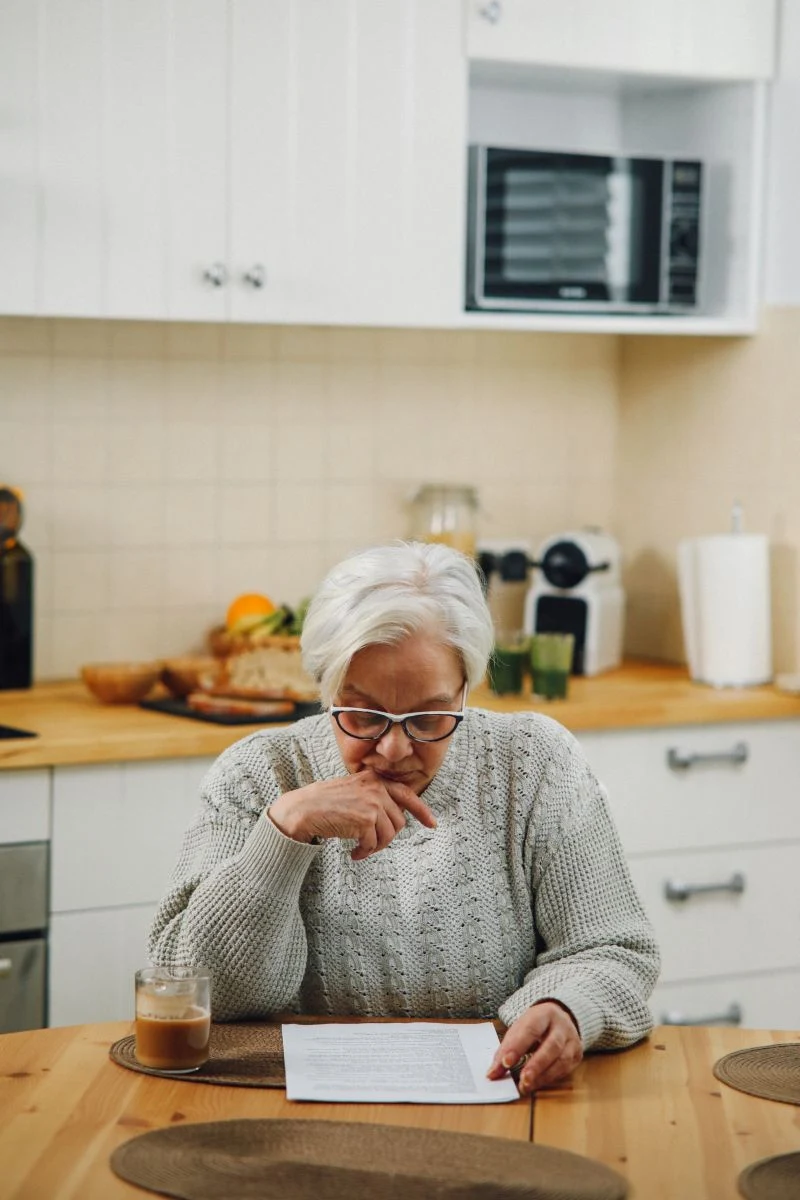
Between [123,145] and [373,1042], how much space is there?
1776mm

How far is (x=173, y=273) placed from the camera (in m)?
2.93

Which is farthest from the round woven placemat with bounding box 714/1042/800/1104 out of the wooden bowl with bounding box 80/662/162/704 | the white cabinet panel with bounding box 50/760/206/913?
the wooden bowl with bounding box 80/662/162/704

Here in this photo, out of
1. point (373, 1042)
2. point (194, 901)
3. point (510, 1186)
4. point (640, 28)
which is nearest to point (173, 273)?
point (640, 28)

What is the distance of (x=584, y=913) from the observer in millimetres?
1902

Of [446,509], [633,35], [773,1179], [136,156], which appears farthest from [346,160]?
[773,1179]

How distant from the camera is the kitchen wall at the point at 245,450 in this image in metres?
3.28

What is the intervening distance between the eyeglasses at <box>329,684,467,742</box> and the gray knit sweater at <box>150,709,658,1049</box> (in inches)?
5.6

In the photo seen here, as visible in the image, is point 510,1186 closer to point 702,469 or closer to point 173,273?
point 173,273

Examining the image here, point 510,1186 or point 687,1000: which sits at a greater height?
point 510,1186

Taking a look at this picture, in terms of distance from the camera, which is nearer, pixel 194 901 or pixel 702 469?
pixel 194 901

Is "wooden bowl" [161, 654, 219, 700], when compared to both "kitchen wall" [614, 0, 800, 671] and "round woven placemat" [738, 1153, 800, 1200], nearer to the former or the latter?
"kitchen wall" [614, 0, 800, 671]

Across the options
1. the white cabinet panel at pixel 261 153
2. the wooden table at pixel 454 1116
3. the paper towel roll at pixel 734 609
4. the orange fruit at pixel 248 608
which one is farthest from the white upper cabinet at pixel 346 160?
the wooden table at pixel 454 1116

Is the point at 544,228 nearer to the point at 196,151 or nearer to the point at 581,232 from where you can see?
the point at 581,232

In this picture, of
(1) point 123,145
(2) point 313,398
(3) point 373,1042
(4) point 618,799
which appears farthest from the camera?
(2) point 313,398
